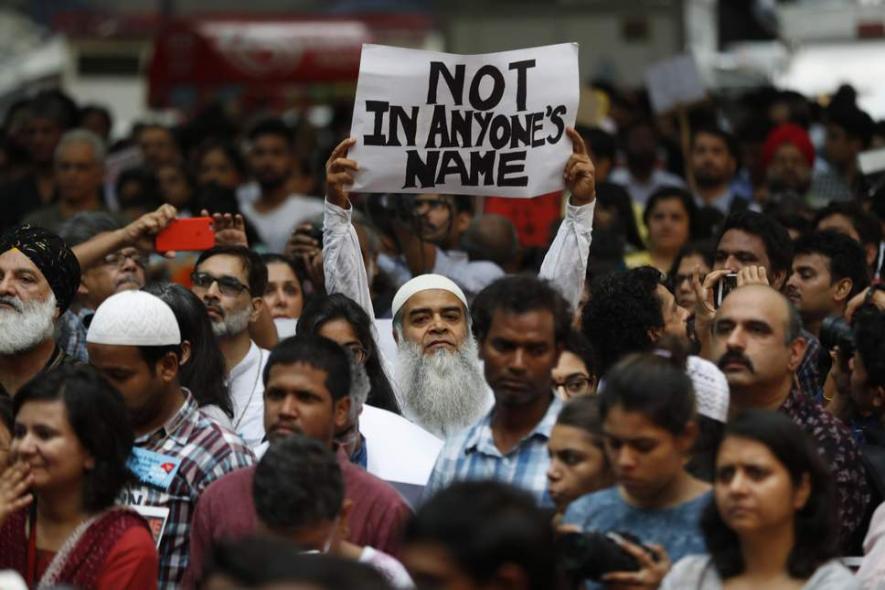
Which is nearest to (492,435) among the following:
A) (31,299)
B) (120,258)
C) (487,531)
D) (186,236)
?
(487,531)

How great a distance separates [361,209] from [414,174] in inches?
128

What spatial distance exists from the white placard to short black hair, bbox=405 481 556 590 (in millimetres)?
10347

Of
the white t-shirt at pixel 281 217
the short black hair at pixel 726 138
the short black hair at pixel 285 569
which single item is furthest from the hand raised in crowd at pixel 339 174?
the short black hair at pixel 726 138

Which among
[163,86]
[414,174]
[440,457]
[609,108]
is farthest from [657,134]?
[440,457]

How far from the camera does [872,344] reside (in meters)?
7.57

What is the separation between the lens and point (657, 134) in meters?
17.2

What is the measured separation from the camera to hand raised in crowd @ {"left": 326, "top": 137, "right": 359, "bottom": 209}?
29.2 ft

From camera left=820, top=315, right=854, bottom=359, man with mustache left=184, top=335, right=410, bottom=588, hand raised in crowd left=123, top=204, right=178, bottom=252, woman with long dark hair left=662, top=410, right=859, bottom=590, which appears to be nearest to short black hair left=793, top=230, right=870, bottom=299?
camera left=820, top=315, right=854, bottom=359

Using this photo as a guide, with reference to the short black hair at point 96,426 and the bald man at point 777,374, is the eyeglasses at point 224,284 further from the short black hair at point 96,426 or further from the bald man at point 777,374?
the bald man at point 777,374

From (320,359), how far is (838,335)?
2.39 m

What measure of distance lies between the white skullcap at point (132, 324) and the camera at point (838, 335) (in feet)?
8.36

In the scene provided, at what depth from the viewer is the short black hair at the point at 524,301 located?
22.2 ft

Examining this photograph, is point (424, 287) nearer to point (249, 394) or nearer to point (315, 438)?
point (249, 394)

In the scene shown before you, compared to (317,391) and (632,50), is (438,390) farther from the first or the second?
(632,50)
